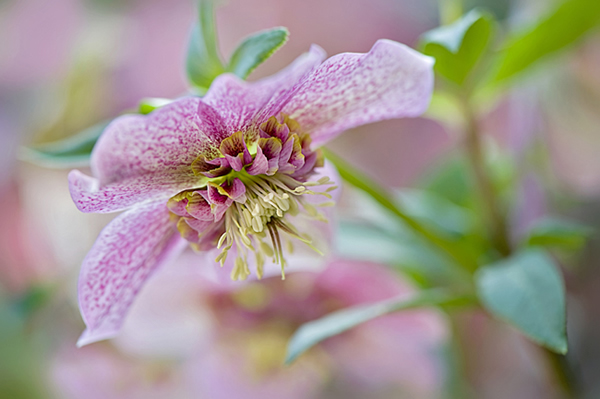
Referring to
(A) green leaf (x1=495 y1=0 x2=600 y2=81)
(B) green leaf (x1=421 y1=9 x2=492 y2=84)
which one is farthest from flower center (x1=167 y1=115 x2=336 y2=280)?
(A) green leaf (x1=495 y1=0 x2=600 y2=81)

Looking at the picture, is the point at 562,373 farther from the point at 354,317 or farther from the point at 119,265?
the point at 119,265

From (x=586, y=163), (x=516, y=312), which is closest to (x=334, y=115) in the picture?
(x=516, y=312)

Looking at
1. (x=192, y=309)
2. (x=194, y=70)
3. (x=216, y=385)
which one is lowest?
(x=216, y=385)

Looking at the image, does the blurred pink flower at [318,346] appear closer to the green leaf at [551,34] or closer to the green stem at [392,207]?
the green stem at [392,207]

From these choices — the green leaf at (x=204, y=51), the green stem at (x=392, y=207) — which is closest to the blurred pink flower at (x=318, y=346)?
the green stem at (x=392, y=207)

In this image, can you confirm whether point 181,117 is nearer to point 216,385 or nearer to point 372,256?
point 372,256

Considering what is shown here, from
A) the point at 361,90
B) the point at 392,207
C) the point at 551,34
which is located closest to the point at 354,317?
the point at 392,207

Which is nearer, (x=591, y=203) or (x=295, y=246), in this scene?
(x=295, y=246)
